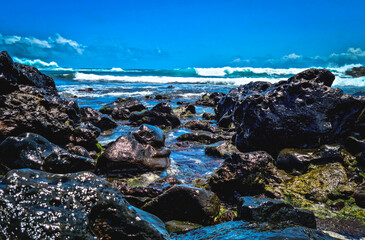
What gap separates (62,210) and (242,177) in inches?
133

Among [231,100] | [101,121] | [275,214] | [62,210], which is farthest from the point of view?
[231,100]

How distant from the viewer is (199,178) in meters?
5.73

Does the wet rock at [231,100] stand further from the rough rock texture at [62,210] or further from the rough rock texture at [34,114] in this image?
the rough rock texture at [62,210]

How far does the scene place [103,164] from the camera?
19.3ft

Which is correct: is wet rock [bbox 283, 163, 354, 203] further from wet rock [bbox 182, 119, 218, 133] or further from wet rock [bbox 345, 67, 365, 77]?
wet rock [bbox 345, 67, 365, 77]

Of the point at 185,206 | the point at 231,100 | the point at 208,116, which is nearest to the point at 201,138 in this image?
the point at 231,100

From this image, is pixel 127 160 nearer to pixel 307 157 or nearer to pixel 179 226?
pixel 179 226

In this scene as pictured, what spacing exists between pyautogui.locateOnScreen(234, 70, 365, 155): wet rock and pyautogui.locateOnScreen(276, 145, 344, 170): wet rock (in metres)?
0.41

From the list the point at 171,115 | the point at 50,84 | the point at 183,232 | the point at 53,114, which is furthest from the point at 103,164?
the point at 50,84

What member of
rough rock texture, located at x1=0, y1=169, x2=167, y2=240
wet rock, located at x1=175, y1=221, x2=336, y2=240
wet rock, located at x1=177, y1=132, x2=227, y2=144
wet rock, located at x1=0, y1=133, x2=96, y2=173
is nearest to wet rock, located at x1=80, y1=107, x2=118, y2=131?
wet rock, located at x1=177, y1=132, x2=227, y2=144

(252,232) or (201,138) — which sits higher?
(252,232)

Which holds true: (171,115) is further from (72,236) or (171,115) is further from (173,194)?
(72,236)

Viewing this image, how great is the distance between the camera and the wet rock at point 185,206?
12.5 feet

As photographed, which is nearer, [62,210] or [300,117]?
[62,210]
